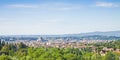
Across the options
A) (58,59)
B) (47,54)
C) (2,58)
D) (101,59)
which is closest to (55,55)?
(47,54)

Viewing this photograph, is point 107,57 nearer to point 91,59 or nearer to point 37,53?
point 91,59

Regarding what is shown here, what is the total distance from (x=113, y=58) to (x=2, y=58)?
41054 mm

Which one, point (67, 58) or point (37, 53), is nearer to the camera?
point (67, 58)

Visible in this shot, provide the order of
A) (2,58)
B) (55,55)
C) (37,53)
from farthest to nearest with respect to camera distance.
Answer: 1. (37,53)
2. (55,55)
3. (2,58)

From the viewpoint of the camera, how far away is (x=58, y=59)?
50688 millimetres

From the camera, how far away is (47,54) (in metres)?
57.3

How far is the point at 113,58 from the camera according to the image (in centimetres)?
7656

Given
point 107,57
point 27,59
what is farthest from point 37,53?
point 107,57

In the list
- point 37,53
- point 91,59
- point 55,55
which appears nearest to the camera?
point 55,55

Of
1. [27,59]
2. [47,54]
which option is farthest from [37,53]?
[27,59]

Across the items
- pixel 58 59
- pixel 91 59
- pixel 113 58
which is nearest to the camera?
pixel 58 59

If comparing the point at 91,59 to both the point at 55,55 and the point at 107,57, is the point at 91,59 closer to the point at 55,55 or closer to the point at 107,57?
the point at 107,57

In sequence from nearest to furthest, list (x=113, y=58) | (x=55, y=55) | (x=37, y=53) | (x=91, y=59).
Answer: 1. (x=55, y=55)
2. (x=37, y=53)
3. (x=91, y=59)
4. (x=113, y=58)

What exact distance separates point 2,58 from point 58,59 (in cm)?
1222
